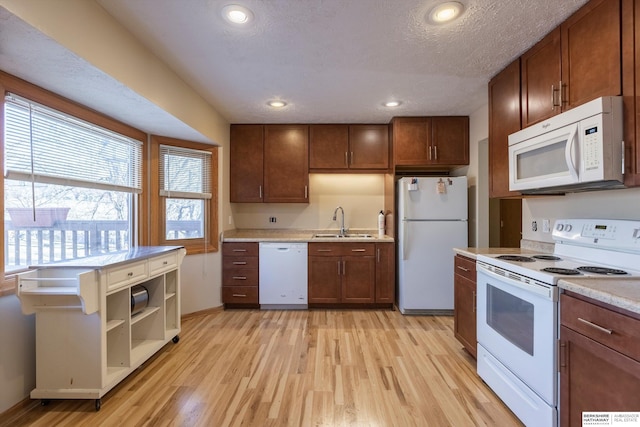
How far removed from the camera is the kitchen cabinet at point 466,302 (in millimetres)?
2234

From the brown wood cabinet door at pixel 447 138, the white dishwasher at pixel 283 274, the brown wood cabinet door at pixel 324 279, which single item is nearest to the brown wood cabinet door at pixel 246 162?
the white dishwasher at pixel 283 274

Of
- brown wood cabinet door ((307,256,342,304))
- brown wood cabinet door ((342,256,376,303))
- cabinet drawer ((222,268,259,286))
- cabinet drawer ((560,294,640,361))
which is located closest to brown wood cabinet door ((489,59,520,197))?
cabinet drawer ((560,294,640,361))

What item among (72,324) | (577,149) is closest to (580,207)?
(577,149)

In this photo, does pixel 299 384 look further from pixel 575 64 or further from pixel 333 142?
pixel 333 142

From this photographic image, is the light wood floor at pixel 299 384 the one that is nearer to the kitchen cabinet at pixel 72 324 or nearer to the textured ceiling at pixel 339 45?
the kitchen cabinet at pixel 72 324

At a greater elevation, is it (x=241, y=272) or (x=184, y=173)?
(x=184, y=173)

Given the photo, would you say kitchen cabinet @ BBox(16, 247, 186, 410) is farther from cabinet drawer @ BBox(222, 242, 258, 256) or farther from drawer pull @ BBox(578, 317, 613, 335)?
drawer pull @ BBox(578, 317, 613, 335)

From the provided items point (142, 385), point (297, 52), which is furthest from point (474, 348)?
point (297, 52)

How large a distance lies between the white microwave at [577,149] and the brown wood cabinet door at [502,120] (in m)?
0.28

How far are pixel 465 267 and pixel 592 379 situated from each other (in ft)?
3.79

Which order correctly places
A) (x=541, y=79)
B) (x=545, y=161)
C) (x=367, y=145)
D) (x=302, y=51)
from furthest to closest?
(x=367, y=145)
(x=302, y=51)
(x=541, y=79)
(x=545, y=161)

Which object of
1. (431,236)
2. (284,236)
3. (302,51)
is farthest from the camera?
(284,236)

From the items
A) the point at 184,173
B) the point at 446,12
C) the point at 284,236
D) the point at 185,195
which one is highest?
the point at 446,12

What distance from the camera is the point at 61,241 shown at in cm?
212
